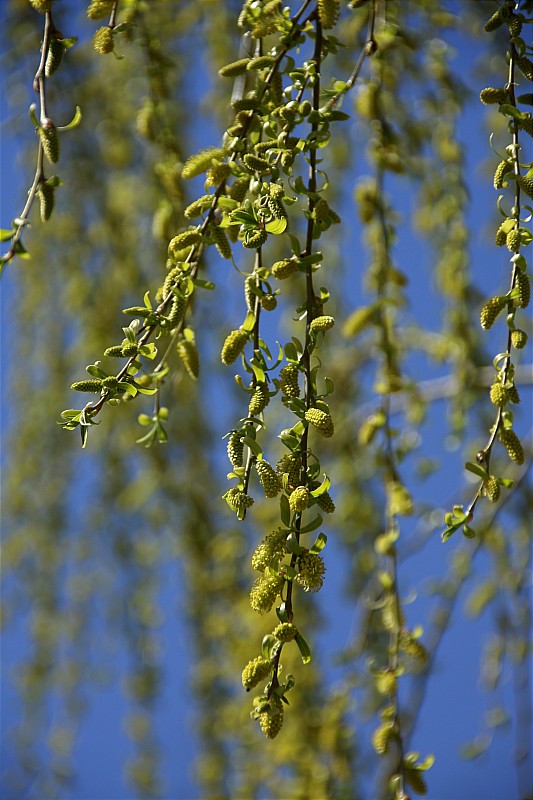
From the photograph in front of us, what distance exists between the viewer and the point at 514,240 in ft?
2.28

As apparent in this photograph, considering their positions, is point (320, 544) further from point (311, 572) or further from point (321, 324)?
point (321, 324)

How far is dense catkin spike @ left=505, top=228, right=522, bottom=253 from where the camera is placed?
0.69m

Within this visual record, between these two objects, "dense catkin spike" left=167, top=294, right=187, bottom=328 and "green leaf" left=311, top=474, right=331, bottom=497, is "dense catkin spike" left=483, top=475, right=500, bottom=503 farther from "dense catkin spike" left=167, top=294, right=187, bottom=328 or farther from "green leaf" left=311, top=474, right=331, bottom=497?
"dense catkin spike" left=167, top=294, right=187, bottom=328

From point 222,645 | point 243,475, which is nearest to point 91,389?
point 243,475

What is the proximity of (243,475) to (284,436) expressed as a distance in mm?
44

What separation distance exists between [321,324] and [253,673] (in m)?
0.26

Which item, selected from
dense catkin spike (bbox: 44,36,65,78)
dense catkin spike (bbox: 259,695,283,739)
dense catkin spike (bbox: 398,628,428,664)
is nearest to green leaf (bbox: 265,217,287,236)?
dense catkin spike (bbox: 44,36,65,78)

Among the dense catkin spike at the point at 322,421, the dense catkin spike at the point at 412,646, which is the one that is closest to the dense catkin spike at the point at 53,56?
the dense catkin spike at the point at 322,421

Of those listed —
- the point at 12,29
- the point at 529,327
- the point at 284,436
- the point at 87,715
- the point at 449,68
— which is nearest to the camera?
the point at 284,436

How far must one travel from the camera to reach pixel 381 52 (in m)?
1.08

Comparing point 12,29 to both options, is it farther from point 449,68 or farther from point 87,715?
point 87,715

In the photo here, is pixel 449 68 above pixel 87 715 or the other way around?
above

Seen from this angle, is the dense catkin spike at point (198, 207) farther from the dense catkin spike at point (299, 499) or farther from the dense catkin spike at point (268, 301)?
the dense catkin spike at point (299, 499)

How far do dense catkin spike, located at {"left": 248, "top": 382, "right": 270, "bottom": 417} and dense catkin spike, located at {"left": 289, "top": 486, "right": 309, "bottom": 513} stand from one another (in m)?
0.07
